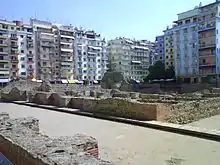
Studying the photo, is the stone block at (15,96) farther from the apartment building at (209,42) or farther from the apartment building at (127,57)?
the apartment building at (127,57)

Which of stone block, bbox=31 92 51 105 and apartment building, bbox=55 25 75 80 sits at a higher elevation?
apartment building, bbox=55 25 75 80

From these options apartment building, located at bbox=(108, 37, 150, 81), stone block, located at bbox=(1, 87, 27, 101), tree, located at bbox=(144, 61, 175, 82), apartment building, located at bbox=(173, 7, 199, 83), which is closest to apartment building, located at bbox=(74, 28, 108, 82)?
apartment building, located at bbox=(108, 37, 150, 81)

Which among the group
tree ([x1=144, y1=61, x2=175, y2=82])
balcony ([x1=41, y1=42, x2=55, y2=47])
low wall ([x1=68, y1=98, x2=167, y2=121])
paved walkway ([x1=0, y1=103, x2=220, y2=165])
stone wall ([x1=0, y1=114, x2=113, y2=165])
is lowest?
paved walkway ([x1=0, y1=103, x2=220, y2=165])

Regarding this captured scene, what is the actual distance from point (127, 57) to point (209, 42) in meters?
40.5

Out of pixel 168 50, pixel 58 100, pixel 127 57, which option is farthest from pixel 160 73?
pixel 58 100

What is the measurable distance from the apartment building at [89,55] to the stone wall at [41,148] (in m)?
68.6

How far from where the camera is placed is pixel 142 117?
48.5 feet

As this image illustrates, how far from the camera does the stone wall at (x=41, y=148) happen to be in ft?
13.4

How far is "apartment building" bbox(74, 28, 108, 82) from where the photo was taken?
75812 millimetres

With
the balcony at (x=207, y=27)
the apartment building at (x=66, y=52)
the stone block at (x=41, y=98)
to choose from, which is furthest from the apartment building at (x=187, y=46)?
the stone block at (x=41, y=98)

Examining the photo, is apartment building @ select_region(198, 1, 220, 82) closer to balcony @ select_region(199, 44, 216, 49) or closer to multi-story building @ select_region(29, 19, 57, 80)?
balcony @ select_region(199, 44, 216, 49)

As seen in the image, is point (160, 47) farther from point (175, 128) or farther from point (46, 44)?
point (175, 128)

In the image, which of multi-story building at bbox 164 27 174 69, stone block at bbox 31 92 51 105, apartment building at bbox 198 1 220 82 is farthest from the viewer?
multi-story building at bbox 164 27 174 69

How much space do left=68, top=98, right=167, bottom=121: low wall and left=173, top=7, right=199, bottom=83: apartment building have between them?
40.1 meters
